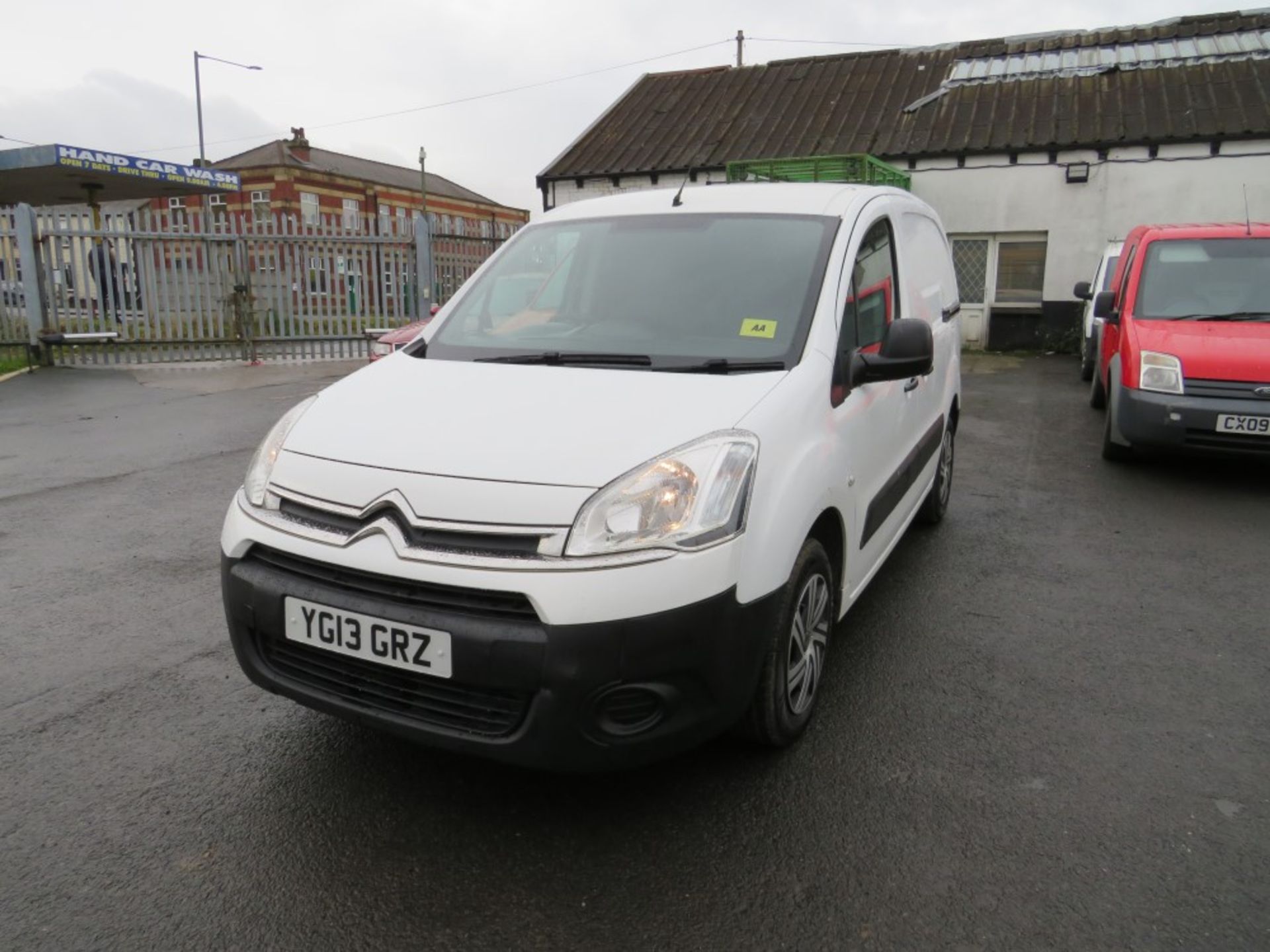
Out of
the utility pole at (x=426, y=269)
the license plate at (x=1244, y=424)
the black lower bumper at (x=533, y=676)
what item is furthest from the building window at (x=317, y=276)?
the black lower bumper at (x=533, y=676)

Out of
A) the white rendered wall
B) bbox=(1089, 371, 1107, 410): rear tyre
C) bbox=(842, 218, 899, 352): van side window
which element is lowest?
bbox=(1089, 371, 1107, 410): rear tyre

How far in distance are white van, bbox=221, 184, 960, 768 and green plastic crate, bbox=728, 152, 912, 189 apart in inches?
411

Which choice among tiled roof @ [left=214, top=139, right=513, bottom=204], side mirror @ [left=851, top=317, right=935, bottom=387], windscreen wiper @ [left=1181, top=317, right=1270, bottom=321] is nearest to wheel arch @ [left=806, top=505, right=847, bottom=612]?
side mirror @ [left=851, top=317, right=935, bottom=387]

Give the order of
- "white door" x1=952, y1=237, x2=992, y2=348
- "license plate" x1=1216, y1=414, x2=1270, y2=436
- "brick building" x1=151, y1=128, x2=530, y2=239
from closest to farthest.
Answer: "license plate" x1=1216, y1=414, x2=1270, y2=436, "white door" x1=952, y1=237, x2=992, y2=348, "brick building" x1=151, y1=128, x2=530, y2=239

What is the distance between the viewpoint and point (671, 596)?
227 cm

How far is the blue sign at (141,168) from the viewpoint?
1296cm

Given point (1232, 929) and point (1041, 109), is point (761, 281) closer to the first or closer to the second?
point (1232, 929)

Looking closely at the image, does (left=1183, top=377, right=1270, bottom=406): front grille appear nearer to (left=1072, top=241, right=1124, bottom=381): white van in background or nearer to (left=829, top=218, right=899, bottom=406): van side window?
(left=829, top=218, right=899, bottom=406): van side window

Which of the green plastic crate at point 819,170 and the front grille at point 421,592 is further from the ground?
the green plastic crate at point 819,170

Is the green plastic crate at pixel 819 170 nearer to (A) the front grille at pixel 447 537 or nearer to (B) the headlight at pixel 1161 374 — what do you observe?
(B) the headlight at pixel 1161 374

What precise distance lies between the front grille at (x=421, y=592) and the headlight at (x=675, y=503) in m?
0.20

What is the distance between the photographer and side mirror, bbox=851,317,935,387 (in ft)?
10.2

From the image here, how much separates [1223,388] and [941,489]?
7.56 feet

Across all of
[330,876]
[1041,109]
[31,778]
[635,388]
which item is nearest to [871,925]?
[330,876]
